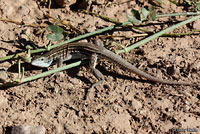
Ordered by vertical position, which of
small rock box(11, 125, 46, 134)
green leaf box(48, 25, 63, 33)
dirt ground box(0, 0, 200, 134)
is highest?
green leaf box(48, 25, 63, 33)

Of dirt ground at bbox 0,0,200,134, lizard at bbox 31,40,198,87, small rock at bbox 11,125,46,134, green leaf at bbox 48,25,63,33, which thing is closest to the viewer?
small rock at bbox 11,125,46,134

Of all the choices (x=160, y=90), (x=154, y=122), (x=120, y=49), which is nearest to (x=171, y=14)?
(x=120, y=49)

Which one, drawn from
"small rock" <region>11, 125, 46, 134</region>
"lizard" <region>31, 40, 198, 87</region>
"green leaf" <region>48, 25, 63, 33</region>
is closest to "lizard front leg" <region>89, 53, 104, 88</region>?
"lizard" <region>31, 40, 198, 87</region>

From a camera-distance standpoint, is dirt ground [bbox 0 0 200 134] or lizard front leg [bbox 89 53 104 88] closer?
dirt ground [bbox 0 0 200 134]

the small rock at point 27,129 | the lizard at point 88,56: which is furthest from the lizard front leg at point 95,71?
the small rock at point 27,129

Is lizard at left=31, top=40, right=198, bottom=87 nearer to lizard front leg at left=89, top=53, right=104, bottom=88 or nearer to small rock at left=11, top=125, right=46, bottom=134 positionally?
lizard front leg at left=89, top=53, right=104, bottom=88

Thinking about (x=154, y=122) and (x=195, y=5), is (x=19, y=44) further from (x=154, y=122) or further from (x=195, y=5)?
(x=195, y=5)

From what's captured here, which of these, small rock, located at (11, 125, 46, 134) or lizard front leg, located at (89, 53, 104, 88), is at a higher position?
lizard front leg, located at (89, 53, 104, 88)
